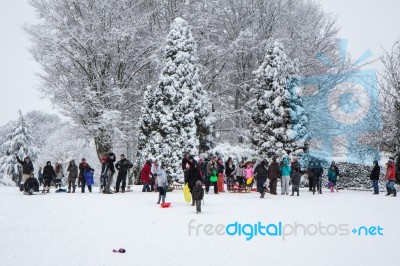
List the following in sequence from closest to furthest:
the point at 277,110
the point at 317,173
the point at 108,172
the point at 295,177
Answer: the point at 108,172
the point at 295,177
the point at 317,173
the point at 277,110

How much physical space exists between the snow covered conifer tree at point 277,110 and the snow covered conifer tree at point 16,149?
103 feet

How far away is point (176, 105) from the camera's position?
24000 millimetres

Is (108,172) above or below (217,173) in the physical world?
below

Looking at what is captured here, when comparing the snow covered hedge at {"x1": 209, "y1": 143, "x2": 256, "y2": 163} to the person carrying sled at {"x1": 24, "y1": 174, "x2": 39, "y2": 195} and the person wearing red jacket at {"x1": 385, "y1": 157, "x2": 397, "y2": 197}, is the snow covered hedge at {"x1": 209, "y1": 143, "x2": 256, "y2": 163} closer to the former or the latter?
the person wearing red jacket at {"x1": 385, "y1": 157, "x2": 397, "y2": 197}

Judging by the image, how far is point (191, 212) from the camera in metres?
13.9

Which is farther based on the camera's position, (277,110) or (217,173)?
(277,110)

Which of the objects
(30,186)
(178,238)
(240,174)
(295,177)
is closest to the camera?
(178,238)

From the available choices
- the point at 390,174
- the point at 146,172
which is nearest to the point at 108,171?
the point at 146,172

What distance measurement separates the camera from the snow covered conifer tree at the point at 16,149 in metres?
48.7

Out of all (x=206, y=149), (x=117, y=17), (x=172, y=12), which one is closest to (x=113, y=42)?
(x=117, y=17)

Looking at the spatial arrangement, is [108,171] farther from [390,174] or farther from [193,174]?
[390,174]

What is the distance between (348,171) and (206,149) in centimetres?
886

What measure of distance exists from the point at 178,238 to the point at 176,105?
14748mm

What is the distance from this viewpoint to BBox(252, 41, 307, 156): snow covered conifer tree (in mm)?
26453
